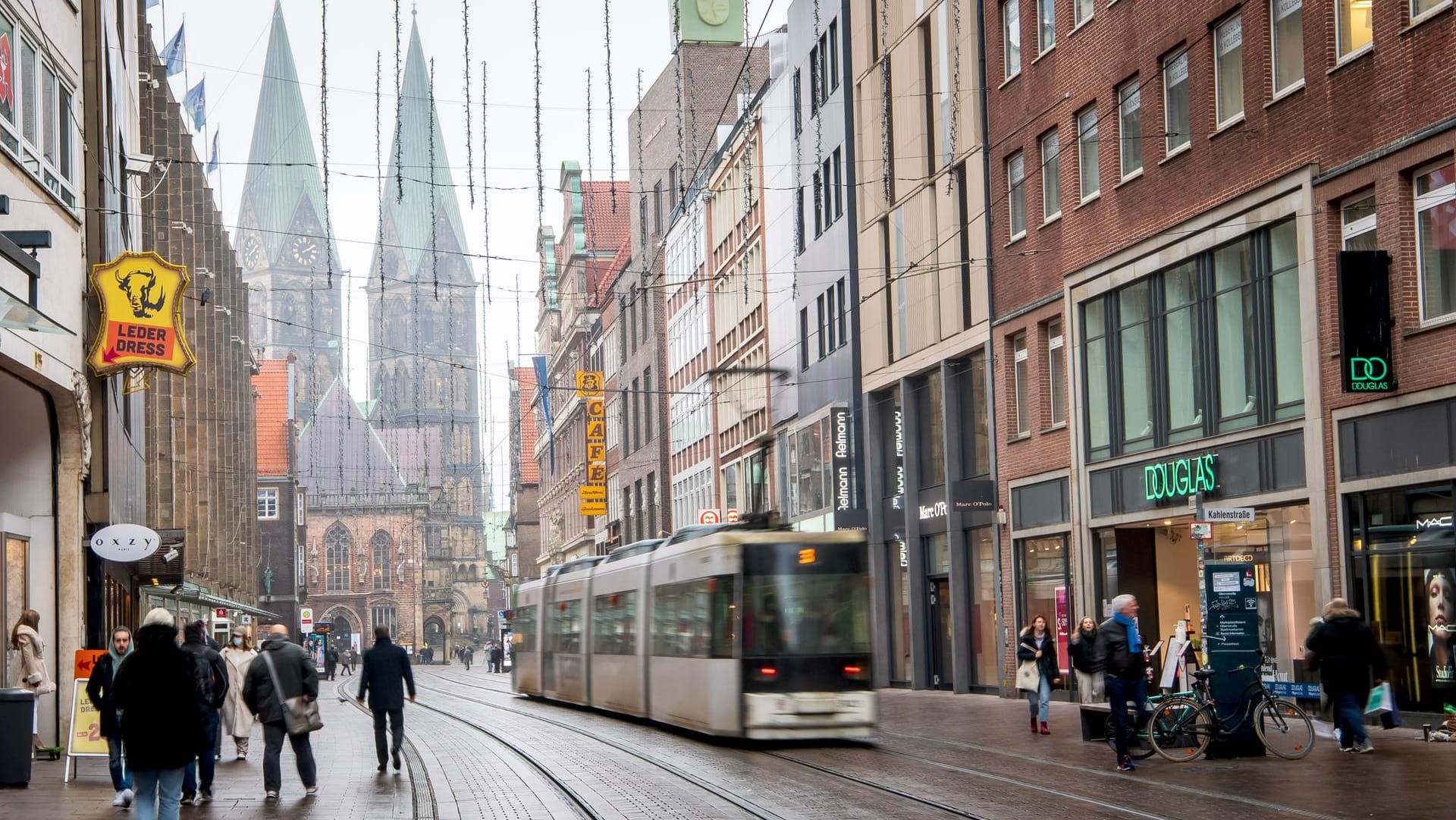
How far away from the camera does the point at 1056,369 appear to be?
32438 mm

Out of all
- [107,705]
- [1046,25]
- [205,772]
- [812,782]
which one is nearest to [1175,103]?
[1046,25]

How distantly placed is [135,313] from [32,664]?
6981 millimetres

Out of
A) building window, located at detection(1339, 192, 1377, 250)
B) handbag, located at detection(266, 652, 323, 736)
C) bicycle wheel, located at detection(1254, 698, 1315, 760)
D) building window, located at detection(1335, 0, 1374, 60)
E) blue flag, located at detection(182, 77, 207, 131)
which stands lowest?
bicycle wheel, located at detection(1254, 698, 1315, 760)

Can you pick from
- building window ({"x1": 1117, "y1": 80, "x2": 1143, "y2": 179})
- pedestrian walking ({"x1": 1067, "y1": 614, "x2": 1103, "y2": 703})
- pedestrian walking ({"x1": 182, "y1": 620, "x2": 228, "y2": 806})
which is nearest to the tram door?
pedestrian walking ({"x1": 1067, "y1": 614, "x2": 1103, "y2": 703})

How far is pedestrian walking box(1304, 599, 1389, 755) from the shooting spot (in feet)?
61.1

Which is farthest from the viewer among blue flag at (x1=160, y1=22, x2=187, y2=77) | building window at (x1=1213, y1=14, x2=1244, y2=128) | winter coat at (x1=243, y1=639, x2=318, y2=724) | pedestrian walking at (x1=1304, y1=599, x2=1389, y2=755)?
blue flag at (x1=160, y1=22, x2=187, y2=77)

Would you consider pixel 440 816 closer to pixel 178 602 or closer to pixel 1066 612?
pixel 1066 612

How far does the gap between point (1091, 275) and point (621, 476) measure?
52.7m

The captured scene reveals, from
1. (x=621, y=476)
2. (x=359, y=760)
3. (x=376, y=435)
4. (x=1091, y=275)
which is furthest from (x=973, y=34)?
(x=376, y=435)

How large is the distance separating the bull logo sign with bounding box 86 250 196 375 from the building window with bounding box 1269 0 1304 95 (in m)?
14.5

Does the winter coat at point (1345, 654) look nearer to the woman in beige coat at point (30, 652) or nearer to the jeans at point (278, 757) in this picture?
the jeans at point (278, 757)

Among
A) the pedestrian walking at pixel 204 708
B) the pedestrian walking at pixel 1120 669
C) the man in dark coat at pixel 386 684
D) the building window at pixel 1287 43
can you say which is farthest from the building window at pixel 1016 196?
the pedestrian walking at pixel 204 708

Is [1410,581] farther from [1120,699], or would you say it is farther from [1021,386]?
[1021,386]

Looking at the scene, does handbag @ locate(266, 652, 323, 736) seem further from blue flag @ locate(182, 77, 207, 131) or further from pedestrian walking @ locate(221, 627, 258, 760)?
blue flag @ locate(182, 77, 207, 131)
